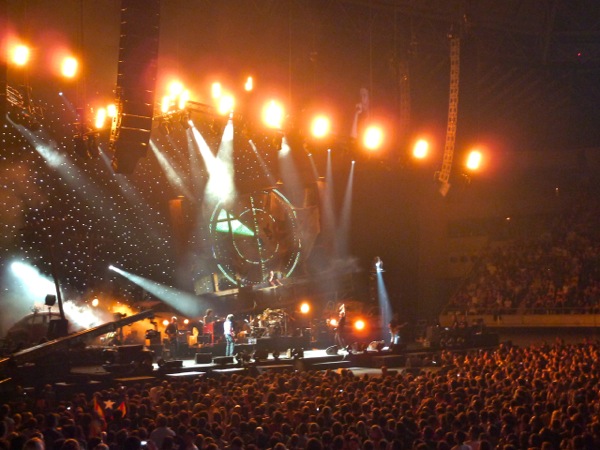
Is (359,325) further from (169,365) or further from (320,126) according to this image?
(169,365)

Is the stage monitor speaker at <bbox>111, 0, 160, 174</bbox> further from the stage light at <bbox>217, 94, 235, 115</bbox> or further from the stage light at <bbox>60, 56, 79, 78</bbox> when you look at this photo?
the stage light at <bbox>217, 94, 235, 115</bbox>

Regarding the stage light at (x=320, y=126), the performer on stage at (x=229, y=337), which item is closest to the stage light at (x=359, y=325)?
the performer on stage at (x=229, y=337)

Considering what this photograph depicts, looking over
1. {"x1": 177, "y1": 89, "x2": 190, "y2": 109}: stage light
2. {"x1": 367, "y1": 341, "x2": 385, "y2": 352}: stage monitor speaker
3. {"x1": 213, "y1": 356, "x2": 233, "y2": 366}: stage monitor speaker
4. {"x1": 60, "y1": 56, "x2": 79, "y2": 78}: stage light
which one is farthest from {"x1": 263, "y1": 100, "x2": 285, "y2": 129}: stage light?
{"x1": 367, "y1": 341, "x2": 385, "y2": 352}: stage monitor speaker

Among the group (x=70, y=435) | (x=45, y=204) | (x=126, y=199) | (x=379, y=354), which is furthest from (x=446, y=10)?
(x=70, y=435)

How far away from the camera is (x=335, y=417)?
8930mm

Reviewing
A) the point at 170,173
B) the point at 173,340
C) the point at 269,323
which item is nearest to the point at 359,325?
the point at 269,323

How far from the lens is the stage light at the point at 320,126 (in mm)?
19828

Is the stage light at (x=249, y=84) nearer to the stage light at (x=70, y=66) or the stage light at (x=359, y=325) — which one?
the stage light at (x=70, y=66)

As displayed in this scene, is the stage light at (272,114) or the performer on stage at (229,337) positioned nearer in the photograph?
the stage light at (272,114)

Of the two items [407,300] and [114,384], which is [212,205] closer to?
[407,300]

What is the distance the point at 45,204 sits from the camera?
84.8 feet

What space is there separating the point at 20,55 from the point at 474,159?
13230 mm

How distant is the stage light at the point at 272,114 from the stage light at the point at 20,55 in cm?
657

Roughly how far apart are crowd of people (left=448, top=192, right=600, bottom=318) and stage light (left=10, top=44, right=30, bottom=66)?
65.2ft
